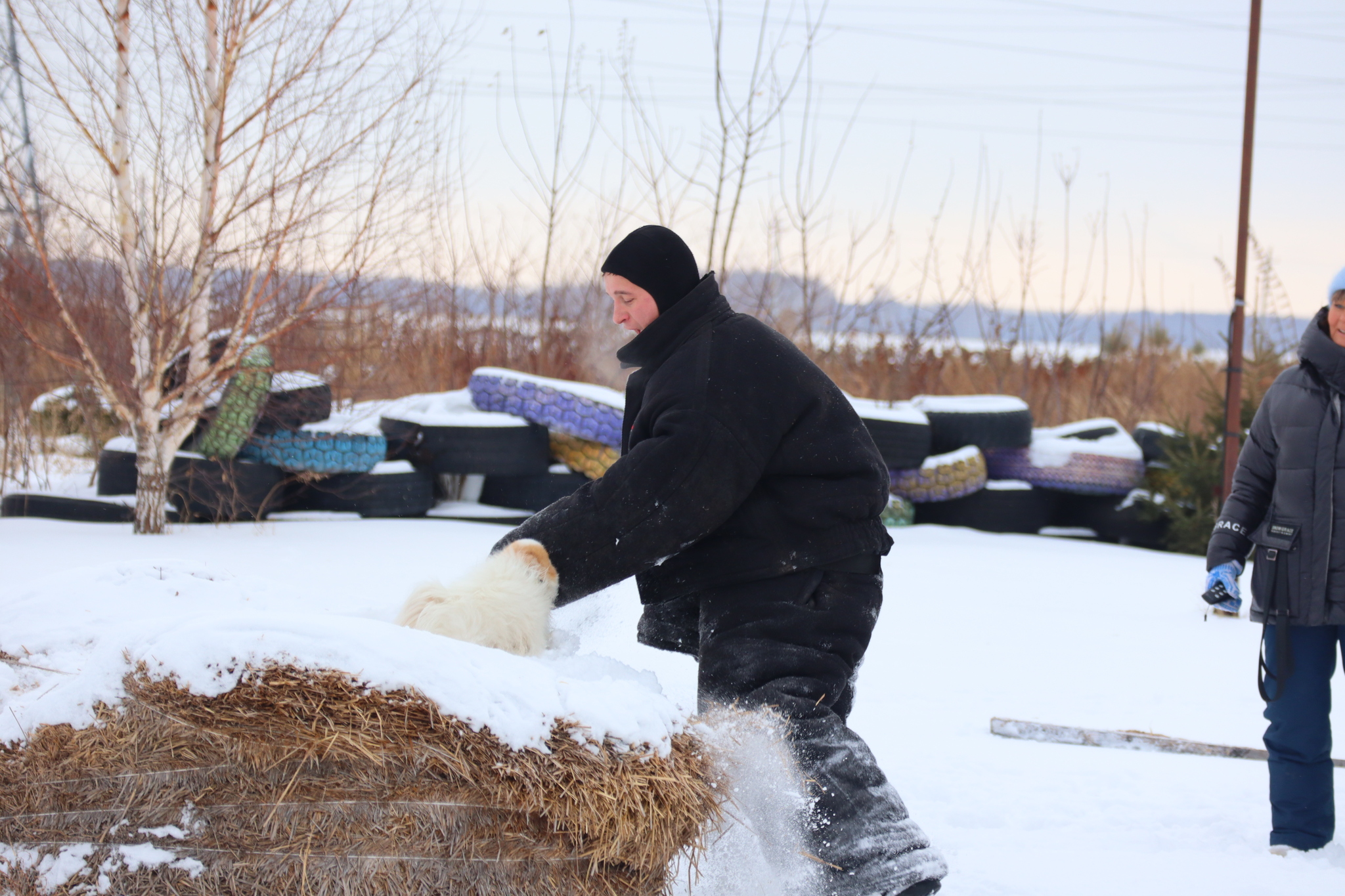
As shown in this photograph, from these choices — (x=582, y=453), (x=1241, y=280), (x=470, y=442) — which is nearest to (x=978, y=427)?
(x=1241, y=280)

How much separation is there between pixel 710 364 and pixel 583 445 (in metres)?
6.45

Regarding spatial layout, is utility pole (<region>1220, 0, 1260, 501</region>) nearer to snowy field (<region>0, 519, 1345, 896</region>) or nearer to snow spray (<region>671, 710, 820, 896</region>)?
snowy field (<region>0, 519, 1345, 896</region>)

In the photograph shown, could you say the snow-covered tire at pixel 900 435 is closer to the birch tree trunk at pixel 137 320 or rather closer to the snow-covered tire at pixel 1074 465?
the snow-covered tire at pixel 1074 465

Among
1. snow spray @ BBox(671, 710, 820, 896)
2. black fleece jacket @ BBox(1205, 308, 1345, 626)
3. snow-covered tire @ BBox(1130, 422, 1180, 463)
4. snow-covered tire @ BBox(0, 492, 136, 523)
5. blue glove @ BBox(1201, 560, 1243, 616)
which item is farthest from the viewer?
snow-covered tire @ BBox(1130, 422, 1180, 463)

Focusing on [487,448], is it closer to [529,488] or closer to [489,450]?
[489,450]

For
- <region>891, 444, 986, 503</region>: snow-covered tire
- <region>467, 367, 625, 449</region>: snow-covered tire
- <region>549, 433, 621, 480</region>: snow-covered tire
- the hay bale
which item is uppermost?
<region>467, 367, 625, 449</region>: snow-covered tire

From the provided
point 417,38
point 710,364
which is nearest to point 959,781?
point 710,364

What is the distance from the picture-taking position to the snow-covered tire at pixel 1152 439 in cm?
970

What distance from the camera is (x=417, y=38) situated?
24.3 ft

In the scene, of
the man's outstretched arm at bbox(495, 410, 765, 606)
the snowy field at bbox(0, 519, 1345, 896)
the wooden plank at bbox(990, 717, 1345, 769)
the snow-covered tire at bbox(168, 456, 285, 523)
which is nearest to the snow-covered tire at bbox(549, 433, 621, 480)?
the snowy field at bbox(0, 519, 1345, 896)

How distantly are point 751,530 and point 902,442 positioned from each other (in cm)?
709

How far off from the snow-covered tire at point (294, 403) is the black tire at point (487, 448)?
3.16 feet

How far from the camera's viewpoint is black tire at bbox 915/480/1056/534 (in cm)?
938

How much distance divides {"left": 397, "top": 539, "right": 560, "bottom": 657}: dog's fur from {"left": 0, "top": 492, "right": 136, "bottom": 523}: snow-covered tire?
6.29 meters
